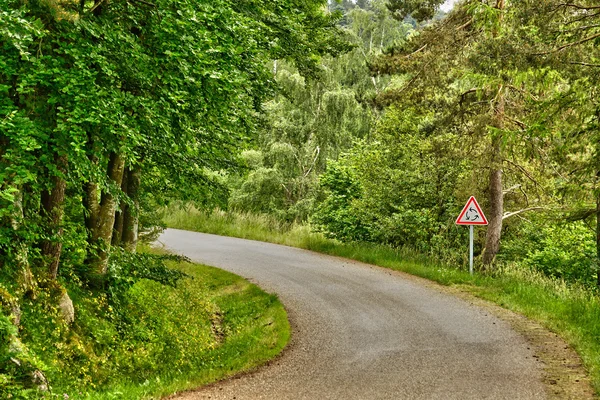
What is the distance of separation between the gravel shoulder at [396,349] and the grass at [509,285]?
1.54 ft

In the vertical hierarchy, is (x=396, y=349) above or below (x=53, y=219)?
below

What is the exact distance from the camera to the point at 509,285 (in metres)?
13.6

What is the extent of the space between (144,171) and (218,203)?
1782mm

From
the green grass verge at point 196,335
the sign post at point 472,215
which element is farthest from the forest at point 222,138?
the sign post at point 472,215

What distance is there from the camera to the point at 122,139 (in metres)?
5.89

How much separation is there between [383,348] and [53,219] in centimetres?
566

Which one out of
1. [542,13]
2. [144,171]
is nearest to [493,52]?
[542,13]

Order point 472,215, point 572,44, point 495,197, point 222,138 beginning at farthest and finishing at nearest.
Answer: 1. point 495,197
2. point 472,215
3. point 222,138
4. point 572,44

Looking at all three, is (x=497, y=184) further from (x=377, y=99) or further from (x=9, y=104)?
(x=9, y=104)

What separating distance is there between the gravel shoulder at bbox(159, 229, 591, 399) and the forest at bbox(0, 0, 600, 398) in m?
2.76

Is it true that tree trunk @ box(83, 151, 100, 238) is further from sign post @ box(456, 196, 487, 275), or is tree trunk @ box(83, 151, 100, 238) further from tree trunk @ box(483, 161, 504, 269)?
tree trunk @ box(483, 161, 504, 269)

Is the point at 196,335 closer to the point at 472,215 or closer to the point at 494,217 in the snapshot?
the point at 472,215

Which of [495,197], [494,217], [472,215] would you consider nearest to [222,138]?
[472,215]

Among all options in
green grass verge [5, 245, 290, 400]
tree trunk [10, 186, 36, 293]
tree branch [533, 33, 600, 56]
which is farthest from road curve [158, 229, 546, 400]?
tree branch [533, 33, 600, 56]
